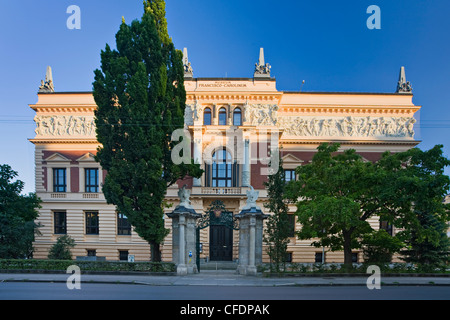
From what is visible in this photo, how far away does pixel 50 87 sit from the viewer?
100 ft

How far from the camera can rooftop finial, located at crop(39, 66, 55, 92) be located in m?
30.4

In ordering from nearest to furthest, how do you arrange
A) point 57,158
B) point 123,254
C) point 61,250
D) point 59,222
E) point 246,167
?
point 61,250 < point 246,167 < point 123,254 < point 59,222 < point 57,158

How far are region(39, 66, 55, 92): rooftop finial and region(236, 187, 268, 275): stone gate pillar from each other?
25.7 metres

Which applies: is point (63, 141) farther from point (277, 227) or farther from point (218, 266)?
point (277, 227)

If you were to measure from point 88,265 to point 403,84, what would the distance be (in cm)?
3404

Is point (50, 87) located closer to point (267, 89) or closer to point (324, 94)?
point (267, 89)

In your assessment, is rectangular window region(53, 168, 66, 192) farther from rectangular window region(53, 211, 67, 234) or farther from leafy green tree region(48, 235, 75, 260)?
leafy green tree region(48, 235, 75, 260)

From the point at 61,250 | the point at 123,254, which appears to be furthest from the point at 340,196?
the point at 61,250

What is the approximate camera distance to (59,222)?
96.9 feet

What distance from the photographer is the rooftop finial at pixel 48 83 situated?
1198 inches

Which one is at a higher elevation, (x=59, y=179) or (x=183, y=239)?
(x=59, y=179)

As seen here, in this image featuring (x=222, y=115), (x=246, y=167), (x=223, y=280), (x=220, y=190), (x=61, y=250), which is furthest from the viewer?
(x=222, y=115)

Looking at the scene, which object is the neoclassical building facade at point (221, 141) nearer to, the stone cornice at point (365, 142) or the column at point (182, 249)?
the stone cornice at point (365, 142)

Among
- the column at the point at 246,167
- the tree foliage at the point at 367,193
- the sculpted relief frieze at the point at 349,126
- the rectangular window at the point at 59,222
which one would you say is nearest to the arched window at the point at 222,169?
the column at the point at 246,167
